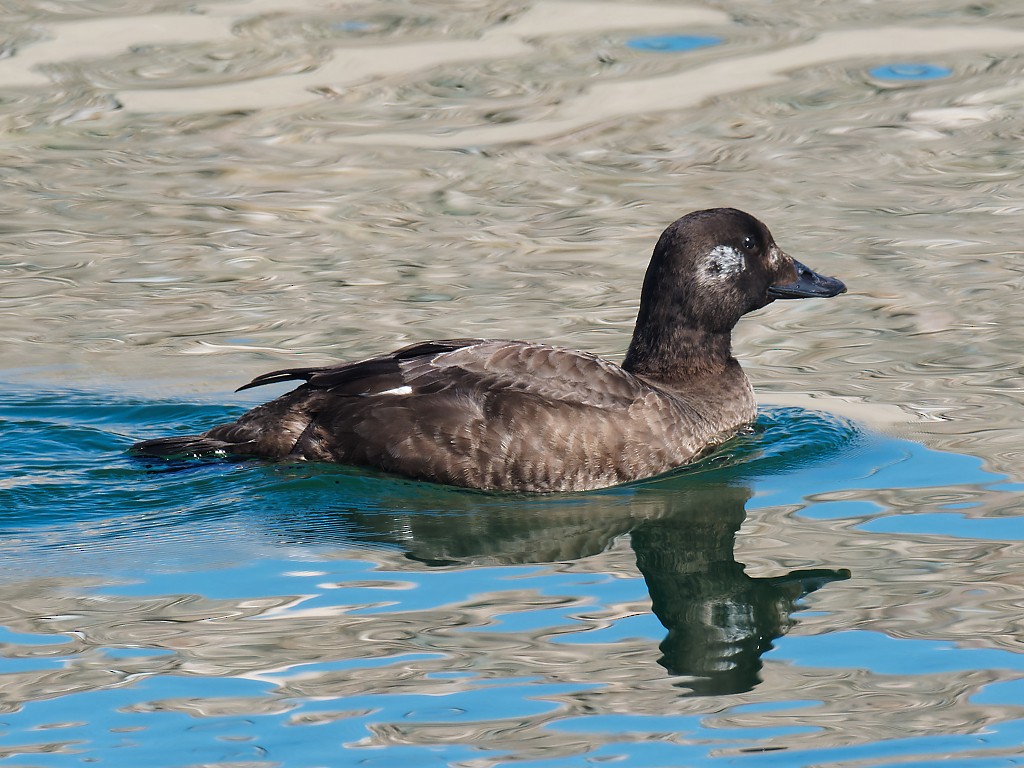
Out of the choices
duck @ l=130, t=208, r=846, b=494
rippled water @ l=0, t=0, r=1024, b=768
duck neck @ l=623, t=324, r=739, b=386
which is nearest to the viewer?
rippled water @ l=0, t=0, r=1024, b=768

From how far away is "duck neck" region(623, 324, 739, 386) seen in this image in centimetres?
834

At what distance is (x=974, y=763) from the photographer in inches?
190

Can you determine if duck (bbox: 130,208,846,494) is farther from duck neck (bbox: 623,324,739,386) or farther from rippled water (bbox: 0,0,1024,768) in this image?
duck neck (bbox: 623,324,739,386)

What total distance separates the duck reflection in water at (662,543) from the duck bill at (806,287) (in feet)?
4.32

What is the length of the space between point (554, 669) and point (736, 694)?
59cm

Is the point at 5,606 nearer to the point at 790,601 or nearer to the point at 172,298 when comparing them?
the point at 790,601

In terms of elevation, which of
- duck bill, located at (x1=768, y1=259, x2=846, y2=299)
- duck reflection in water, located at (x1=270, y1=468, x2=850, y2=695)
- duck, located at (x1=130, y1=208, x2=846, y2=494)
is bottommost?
duck reflection in water, located at (x1=270, y1=468, x2=850, y2=695)

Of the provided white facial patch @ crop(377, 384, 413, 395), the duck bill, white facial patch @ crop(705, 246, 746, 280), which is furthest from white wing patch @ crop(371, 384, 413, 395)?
the duck bill

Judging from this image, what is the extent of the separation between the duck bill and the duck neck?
1.44 ft

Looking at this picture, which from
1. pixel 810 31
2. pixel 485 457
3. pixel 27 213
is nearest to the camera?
pixel 485 457

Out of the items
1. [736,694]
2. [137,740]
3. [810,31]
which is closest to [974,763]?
[736,694]

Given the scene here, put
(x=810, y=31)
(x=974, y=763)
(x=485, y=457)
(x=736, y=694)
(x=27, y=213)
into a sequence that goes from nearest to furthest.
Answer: (x=974, y=763)
(x=736, y=694)
(x=485, y=457)
(x=27, y=213)
(x=810, y=31)

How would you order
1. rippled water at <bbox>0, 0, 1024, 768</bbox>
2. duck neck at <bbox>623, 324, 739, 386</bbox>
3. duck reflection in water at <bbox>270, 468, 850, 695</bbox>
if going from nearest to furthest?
rippled water at <bbox>0, 0, 1024, 768</bbox> < duck reflection in water at <bbox>270, 468, 850, 695</bbox> < duck neck at <bbox>623, 324, 739, 386</bbox>

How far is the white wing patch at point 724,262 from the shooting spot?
27.0 ft
